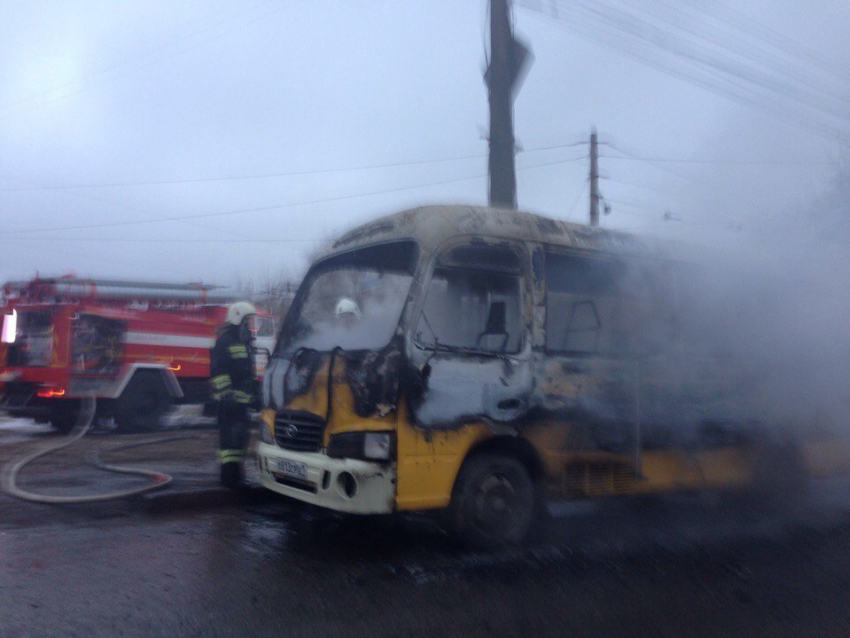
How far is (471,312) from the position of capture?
5602 mm

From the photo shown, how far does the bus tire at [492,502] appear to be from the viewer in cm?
538

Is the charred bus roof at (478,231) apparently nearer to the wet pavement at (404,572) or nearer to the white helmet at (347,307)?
the white helmet at (347,307)

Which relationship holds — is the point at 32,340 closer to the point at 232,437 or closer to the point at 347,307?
the point at 232,437

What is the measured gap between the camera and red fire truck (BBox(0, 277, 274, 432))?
12430 millimetres

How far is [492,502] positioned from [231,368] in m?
3.04

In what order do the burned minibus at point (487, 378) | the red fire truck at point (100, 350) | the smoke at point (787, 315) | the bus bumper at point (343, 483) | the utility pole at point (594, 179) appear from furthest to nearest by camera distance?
the utility pole at point (594, 179), the red fire truck at point (100, 350), the smoke at point (787, 315), the burned minibus at point (487, 378), the bus bumper at point (343, 483)

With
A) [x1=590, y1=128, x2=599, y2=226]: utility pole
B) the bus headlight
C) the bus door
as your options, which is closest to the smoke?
the bus door

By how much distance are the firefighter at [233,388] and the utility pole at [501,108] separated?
508 cm

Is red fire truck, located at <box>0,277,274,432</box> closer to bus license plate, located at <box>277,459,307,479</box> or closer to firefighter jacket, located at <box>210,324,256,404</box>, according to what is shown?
firefighter jacket, located at <box>210,324,256,404</box>

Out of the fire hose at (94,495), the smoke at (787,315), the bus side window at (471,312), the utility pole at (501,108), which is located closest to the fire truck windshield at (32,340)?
the fire hose at (94,495)

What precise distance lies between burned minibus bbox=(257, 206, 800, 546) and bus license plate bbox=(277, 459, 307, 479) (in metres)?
0.01

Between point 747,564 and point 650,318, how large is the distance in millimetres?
2041

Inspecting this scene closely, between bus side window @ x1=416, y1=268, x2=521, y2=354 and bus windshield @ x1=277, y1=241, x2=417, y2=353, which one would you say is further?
bus windshield @ x1=277, y1=241, x2=417, y2=353

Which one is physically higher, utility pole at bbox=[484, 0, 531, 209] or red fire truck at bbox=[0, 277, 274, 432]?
utility pole at bbox=[484, 0, 531, 209]
